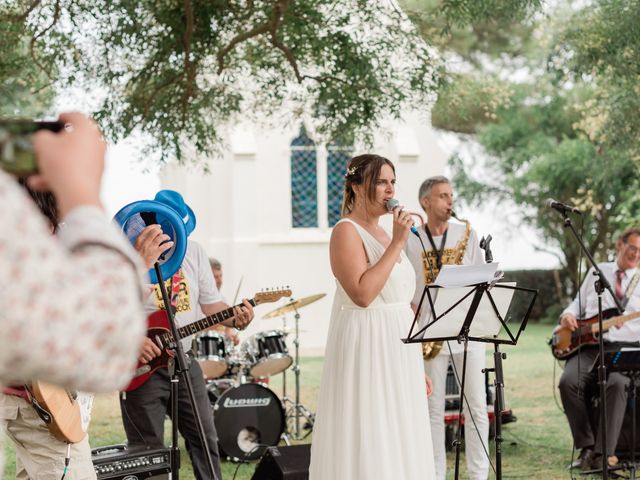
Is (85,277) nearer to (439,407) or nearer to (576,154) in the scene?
(439,407)

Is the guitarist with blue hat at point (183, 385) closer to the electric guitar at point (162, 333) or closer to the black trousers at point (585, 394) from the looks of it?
the electric guitar at point (162, 333)

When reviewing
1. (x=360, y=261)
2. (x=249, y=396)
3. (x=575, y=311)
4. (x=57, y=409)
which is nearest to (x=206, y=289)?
(x=360, y=261)

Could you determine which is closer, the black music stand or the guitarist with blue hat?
the black music stand

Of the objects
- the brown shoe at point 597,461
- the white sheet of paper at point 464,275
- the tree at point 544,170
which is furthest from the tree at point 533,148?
the white sheet of paper at point 464,275

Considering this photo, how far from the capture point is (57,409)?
12.2ft

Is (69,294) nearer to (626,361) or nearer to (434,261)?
(434,261)

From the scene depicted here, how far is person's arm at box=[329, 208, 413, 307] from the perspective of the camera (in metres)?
4.75

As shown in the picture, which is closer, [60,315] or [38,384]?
[60,315]

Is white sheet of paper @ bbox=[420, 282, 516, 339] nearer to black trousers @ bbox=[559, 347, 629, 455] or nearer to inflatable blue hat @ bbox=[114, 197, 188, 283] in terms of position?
inflatable blue hat @ bbox=[114, 197, 188, 283]

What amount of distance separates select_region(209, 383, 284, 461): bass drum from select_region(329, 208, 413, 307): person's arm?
4.53 metres

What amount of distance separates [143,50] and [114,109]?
745 mm

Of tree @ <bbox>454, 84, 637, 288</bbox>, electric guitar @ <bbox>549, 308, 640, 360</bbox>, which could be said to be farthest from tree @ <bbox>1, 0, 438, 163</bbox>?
tree @ <bbox>454, 84, 637, 288</bbox>

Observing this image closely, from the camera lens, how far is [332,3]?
30.6 feet

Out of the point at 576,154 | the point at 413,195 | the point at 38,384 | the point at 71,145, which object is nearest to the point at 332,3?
the point at 38,384
